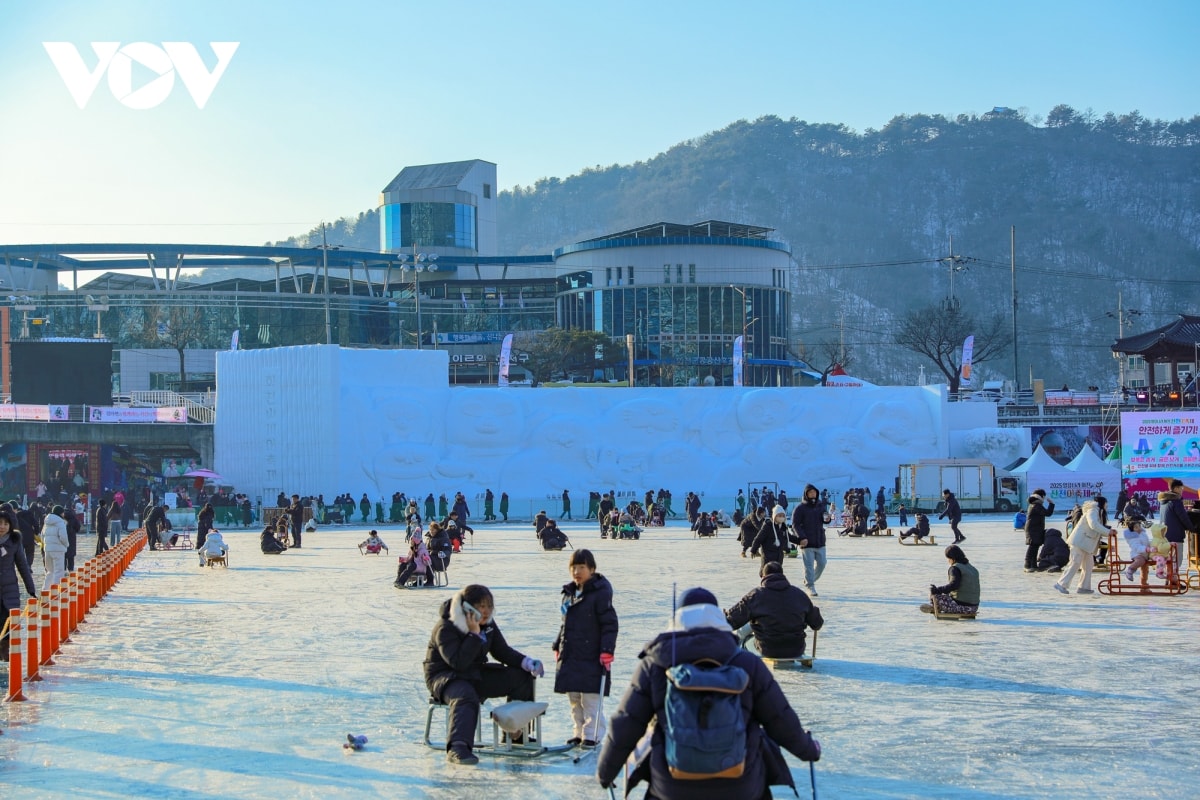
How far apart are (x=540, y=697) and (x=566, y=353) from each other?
60018 mm

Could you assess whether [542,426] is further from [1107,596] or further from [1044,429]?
[1107,596]

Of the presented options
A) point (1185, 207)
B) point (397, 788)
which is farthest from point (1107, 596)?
point (1185, 207)

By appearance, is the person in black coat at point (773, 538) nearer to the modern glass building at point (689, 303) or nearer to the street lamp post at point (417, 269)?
the street lamp post at point (417, 269)

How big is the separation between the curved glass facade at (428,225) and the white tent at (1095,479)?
201ft

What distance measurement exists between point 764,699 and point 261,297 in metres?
70.9

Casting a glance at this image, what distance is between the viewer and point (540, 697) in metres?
9.55

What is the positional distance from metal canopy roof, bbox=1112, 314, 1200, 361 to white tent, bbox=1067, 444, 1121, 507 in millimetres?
8082

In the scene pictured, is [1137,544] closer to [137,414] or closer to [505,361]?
[137,414]

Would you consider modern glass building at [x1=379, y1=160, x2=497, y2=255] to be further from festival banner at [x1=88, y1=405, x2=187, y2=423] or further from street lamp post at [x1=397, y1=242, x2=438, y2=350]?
festival banner at [x1=88, y1=405, x2=187, y2=423]

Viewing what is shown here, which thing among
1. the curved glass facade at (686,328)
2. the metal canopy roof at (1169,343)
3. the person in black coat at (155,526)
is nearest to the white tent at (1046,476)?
the metal canopy roof at (1169,343)

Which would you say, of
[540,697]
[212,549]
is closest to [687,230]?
[212,549]

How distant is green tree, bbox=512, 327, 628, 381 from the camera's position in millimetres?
69438

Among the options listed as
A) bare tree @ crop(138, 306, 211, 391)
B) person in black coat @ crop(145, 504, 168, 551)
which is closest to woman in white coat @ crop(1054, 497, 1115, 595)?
person in black coat @ crop(145, 504, 168, 551)

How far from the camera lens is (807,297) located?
180500 mm
